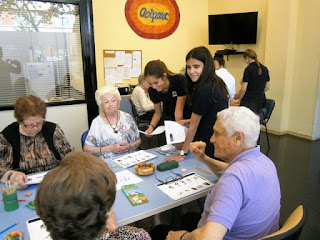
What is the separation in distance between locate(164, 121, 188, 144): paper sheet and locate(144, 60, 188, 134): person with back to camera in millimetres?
375

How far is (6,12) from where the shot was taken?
3121mm

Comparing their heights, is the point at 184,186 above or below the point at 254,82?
below

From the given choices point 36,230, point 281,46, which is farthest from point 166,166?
point 281,46

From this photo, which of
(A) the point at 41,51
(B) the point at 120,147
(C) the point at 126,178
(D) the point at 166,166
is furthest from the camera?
(A) the point at 41,51

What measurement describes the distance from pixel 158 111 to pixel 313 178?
2.23 m

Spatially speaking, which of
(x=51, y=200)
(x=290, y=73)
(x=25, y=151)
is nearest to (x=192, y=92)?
(x=25, y=151)

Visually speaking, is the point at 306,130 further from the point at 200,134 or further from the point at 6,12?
the point at 6,12

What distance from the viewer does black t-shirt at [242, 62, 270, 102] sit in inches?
168

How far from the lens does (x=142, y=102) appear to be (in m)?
4.32

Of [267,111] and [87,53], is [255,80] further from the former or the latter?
[87,53]

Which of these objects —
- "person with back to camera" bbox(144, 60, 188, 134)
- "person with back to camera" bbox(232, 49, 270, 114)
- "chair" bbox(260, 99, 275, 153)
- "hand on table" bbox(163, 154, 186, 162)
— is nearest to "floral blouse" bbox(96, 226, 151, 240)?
"hand on table" bbox(163, 154, 186, 162)

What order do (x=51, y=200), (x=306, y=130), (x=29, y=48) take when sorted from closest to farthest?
(x=51, y=200) < (x=29, y=48) < (x=306, y=130)

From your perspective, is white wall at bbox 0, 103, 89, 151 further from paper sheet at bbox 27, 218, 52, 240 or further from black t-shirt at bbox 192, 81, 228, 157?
paper sheet at bbox 27, 218, 52, 240

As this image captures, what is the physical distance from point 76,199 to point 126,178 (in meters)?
0.98
